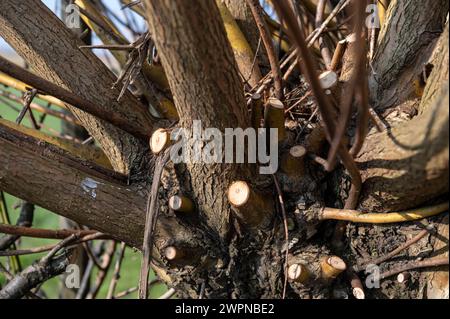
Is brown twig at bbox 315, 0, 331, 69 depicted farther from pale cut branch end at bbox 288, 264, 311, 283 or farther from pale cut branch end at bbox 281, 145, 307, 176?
pale cut branch end at bbox 288, 264, 311, 283

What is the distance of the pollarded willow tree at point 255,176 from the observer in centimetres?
108

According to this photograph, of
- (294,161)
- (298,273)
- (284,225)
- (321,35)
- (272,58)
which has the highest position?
(321,35)

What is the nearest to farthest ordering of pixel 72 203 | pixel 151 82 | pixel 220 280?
pixel 72 203
pixel 220 280
pixel 151 82

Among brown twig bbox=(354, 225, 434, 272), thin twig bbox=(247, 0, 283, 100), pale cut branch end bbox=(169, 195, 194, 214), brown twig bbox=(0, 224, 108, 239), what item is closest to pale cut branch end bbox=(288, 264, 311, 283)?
brown twig bbox=(354, 225, 434, 272)

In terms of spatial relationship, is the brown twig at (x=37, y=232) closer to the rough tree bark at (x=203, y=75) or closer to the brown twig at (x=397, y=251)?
the rough tree bark at (x=203, y=75)

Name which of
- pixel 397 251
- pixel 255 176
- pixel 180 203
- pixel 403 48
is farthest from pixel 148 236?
pixel 403 48

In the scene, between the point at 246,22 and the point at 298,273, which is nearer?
the point at 298,273

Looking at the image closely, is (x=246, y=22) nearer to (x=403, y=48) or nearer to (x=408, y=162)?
(x=403, y=48)

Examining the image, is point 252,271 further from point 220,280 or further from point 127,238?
point 127,238

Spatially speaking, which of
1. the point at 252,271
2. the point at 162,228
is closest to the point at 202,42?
the point at 162,228

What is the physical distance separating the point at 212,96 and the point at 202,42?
122mm

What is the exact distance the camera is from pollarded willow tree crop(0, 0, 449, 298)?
1078 mm

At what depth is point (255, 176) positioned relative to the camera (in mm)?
1191

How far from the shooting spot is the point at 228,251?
4.13 ft
